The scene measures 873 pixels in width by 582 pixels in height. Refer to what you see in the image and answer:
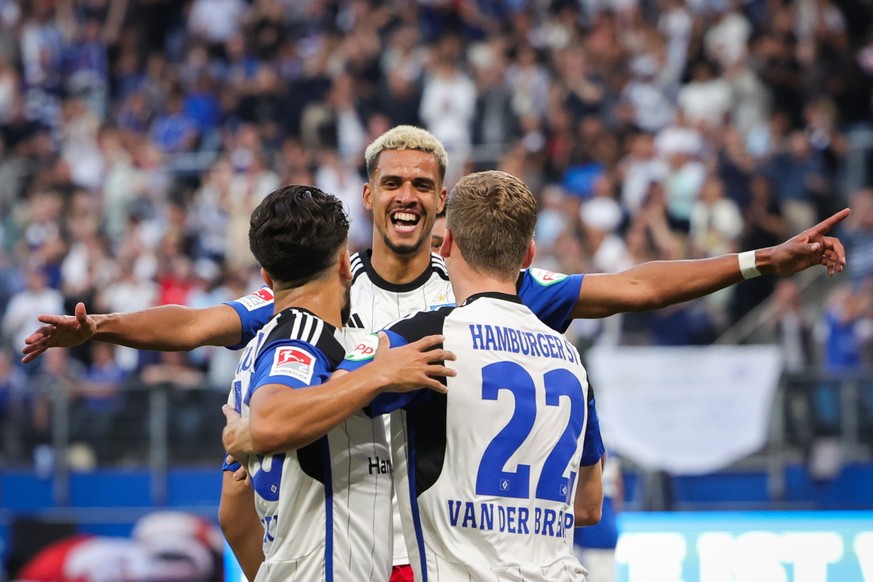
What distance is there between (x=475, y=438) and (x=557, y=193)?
1125cm

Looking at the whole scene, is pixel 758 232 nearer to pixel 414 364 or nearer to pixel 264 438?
pixel 414 364

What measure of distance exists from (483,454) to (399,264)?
75.6 inches

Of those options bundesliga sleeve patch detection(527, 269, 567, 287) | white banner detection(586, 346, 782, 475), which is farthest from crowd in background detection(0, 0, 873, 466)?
bundesliga sleeve patch detection(527, 269, 567, 287)

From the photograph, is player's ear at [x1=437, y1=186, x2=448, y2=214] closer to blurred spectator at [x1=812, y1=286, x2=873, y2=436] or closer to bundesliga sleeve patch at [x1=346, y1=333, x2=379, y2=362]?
bundesliga sleeve patch at [x1=346, y1=333, x2=379, y2=362]

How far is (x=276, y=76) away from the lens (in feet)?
60.3

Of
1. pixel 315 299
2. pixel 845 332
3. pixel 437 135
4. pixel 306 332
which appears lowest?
pixel 306 332

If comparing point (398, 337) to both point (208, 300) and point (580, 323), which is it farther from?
point (208, 300)

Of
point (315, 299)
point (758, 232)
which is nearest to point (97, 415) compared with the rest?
point (758, 232)

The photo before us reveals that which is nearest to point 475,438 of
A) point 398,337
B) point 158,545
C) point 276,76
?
point 398,337

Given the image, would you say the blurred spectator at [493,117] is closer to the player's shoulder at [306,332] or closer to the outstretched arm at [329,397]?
the player's shoulder at [306,332]

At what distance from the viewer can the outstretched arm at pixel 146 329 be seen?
4.45 meters

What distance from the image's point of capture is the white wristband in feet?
15.0

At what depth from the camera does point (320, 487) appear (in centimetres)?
376

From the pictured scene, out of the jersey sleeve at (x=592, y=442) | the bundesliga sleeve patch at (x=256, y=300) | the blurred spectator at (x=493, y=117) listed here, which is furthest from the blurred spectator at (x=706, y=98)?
the jersey sleeve at (x=592, y=442)
